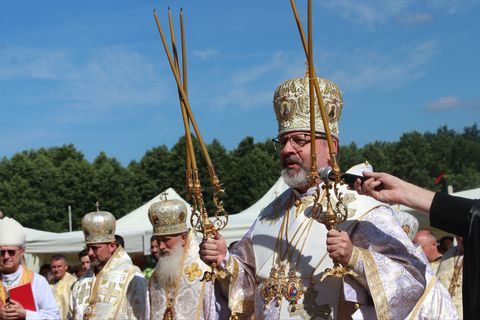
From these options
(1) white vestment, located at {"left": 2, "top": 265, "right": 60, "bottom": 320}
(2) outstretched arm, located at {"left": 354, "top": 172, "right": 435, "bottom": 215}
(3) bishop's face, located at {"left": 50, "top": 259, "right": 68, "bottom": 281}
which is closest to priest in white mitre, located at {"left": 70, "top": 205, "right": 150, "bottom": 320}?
(1) white vestment, located at {"left": 2, "top": 265, "right": 60, "bottom": 320}

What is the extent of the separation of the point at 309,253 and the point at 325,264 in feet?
0.44

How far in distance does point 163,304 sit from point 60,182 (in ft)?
125

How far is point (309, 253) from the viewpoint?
4762 millimetres

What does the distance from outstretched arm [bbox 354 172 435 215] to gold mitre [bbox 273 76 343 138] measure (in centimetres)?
135

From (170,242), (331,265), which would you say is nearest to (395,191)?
(331,265)

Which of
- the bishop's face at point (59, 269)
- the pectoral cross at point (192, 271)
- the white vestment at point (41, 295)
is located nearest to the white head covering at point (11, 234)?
the white vestment at point (41, 295)

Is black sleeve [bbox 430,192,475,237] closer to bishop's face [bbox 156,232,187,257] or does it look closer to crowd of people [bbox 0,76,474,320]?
crowd of people [bbox 0,76,474,320]

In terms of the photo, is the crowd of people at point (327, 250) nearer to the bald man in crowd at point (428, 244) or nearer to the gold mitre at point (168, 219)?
the gold mitre at point (168, 219)

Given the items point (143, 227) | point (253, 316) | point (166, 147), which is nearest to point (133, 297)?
point (253, 316)

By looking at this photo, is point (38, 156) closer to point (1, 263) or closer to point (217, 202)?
point (1, 263)

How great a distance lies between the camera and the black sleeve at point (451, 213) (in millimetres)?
2584

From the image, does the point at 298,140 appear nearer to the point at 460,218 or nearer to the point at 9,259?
the point at 460,218

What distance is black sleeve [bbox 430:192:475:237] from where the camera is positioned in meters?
2.58

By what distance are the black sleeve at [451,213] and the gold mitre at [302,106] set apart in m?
2.22
